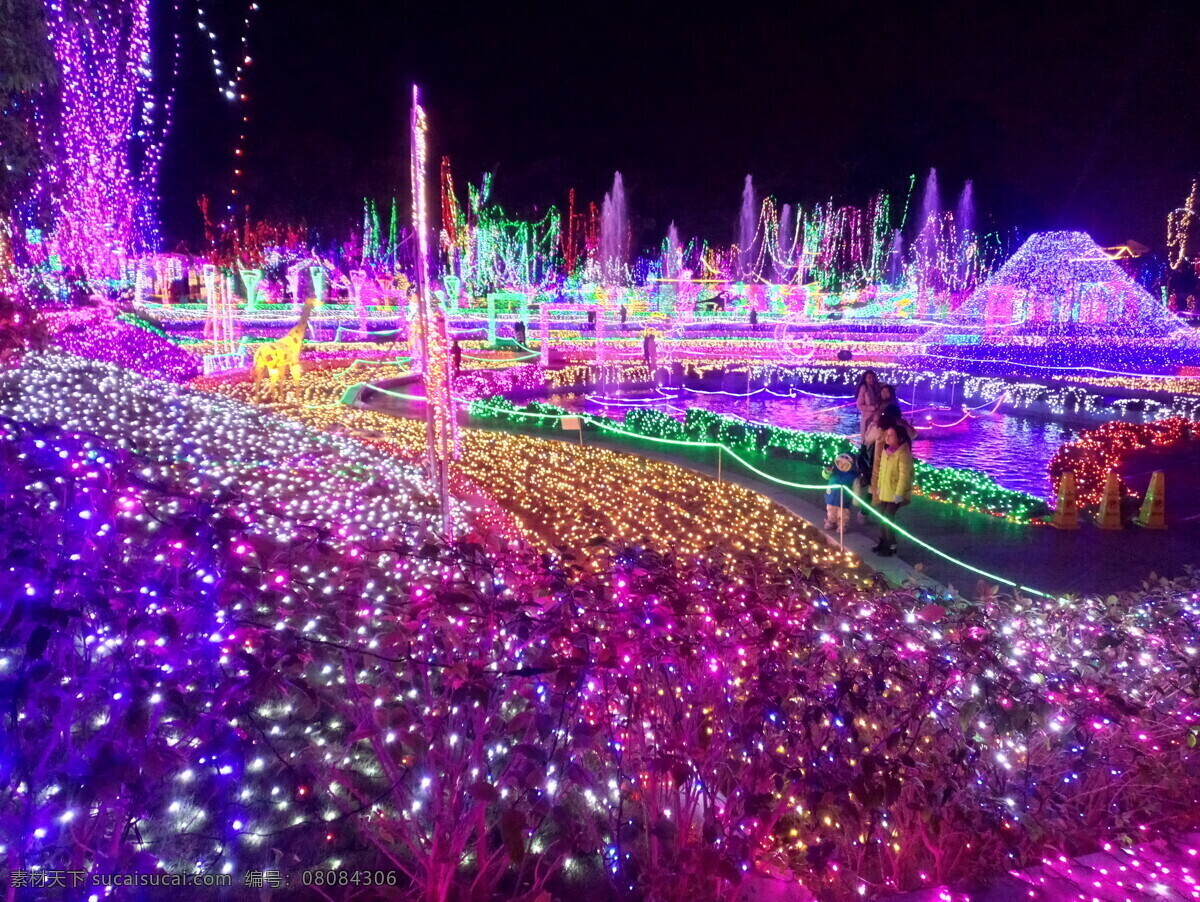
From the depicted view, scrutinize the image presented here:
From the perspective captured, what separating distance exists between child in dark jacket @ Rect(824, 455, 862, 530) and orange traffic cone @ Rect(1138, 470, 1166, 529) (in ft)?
9.57

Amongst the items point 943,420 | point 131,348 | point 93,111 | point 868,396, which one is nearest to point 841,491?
point 868,396

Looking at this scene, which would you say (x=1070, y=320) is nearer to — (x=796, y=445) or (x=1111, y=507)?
(x=796, y=445)

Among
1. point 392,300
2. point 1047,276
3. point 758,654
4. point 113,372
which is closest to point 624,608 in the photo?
point 758,654

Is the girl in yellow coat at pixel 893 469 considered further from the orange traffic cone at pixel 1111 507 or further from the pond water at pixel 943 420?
the pond water at pixel 943 420

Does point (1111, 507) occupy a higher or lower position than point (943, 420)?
lower

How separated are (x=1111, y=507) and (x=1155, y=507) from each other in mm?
393

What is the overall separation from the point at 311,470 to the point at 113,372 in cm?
384

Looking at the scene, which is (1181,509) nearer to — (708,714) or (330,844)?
(708,714)

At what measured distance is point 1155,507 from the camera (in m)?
7.87

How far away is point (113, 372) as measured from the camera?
31.6ft

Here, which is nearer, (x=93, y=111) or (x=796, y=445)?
(x=796, y=445)

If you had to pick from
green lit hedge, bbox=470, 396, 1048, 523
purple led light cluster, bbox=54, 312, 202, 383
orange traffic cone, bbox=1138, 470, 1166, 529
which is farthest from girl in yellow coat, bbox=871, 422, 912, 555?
purple led light cluster, bbox=54, 312, 202, 383

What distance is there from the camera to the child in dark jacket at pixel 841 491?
743cm

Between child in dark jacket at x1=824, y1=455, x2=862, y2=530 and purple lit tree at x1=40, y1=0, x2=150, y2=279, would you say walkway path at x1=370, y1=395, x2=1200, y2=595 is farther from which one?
purple lit tree at x1=40, y1=0, x2=150, y2=279
